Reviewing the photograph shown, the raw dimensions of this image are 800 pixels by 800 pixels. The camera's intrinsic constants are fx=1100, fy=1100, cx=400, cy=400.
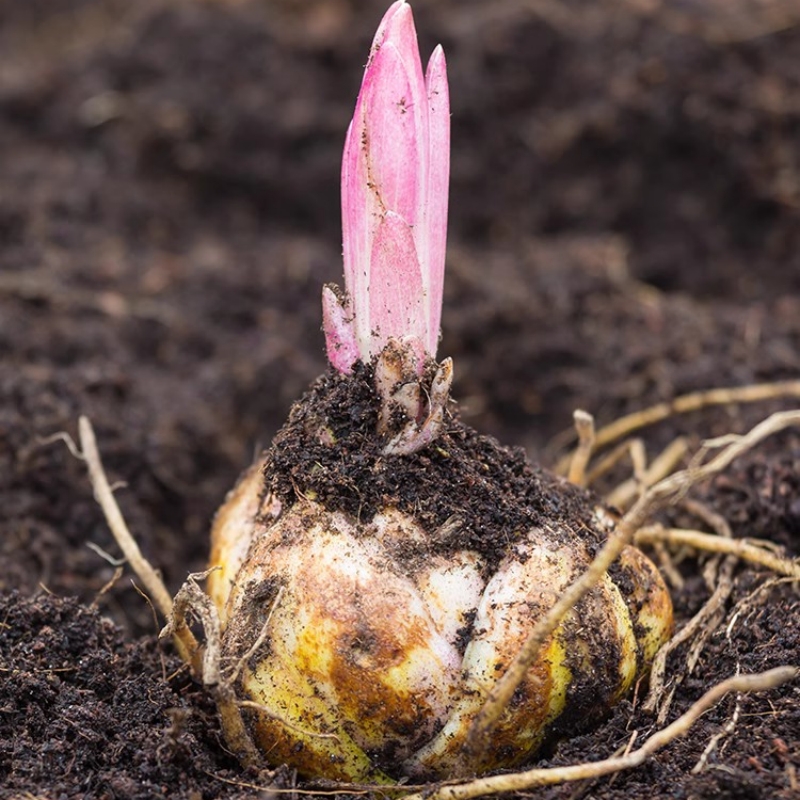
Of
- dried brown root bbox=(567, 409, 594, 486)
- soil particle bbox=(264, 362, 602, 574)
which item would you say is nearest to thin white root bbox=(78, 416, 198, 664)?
soil particle bbox=(264, 362, 602, 574)

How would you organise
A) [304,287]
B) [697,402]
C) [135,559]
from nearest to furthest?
1. [135,559]
2. [697,402]
3. [304,287]

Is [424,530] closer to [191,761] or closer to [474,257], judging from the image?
[191,761]

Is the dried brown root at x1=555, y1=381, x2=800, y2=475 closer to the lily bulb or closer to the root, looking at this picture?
the lily bulb

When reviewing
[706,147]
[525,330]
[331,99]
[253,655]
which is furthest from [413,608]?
[331,99]

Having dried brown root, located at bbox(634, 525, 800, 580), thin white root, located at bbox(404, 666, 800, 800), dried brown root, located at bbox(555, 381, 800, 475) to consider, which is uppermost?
thin white root, located at bbox(404, 666, 800, 800)

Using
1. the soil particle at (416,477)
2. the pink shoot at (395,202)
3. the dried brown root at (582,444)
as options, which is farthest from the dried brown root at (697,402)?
the pink shoot at (395,202)

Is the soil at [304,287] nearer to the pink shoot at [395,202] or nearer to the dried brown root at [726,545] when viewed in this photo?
the dried brown root at [726,545]

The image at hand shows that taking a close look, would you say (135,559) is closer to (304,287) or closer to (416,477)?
(416,477)

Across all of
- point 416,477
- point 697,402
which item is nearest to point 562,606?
point 416,477
